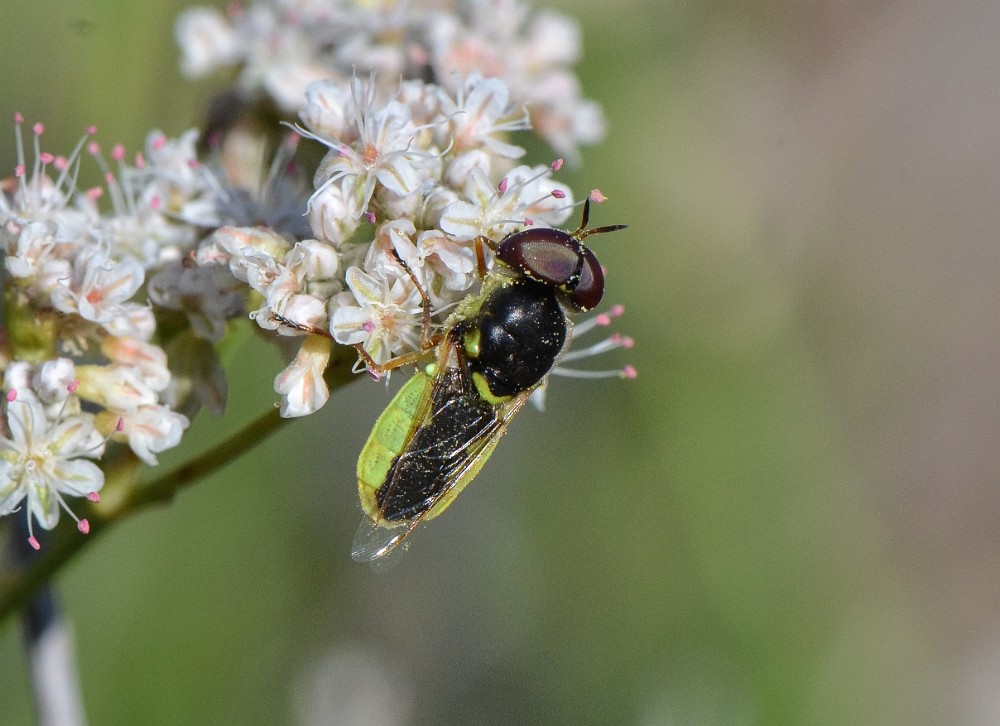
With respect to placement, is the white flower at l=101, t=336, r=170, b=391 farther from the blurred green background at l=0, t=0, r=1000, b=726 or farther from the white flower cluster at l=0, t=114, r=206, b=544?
the blurred green background at l=0, t=0, r=1000, b=726

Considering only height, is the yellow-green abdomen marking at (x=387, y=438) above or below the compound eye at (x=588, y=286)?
below

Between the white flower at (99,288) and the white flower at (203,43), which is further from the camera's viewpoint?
the white flower at (203,43)

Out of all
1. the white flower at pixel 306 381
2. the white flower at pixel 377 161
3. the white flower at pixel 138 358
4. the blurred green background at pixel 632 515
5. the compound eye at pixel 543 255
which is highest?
the white flower at pixel 377 161

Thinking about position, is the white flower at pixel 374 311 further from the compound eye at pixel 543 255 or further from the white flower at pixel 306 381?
the compound eye at pixel 543 255

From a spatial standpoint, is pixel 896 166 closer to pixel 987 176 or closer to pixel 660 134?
pixel 987 176

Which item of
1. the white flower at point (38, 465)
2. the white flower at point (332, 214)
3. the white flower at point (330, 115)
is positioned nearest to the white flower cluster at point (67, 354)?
the white flower at point (38, 465)

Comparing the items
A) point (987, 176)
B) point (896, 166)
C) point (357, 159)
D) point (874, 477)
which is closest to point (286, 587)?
point (357, 159)

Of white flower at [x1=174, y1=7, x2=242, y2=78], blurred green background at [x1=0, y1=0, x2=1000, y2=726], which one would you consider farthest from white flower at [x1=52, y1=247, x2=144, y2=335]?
white flower at [x1=174, y1=7, x2=242, y2=78]
